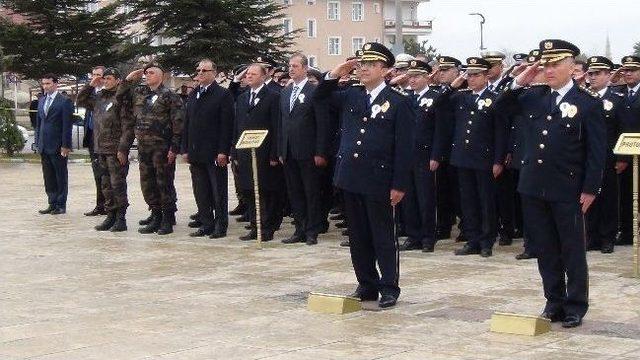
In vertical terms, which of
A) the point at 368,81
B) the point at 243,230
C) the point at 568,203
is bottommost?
the point at 243,230

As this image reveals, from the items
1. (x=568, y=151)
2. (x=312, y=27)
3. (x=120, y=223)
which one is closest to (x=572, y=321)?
(x=568, y=151)

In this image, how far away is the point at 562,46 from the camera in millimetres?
8734

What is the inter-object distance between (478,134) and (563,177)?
3.97 m

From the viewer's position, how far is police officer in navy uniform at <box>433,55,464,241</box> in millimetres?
13375

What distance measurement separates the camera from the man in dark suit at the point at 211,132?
1469 cm

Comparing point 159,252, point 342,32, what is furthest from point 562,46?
point 342,32

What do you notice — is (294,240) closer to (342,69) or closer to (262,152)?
(262,152)

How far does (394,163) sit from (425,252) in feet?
11.9

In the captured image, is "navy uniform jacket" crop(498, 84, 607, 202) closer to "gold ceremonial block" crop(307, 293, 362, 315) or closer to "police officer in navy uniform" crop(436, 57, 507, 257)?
"gold ceremonial block" crop(307, 293, 362, 315)

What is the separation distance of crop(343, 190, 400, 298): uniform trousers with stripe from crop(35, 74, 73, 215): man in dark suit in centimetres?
889

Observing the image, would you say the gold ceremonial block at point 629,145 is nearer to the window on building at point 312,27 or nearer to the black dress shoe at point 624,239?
the black dress shoe at point 624,239

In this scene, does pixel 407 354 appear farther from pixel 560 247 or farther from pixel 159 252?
pixel 159 252

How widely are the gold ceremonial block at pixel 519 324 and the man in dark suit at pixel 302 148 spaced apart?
543cm


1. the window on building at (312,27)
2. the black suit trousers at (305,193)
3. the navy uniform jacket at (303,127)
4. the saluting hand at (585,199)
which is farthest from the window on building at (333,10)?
the saluting hand at (585,199)
